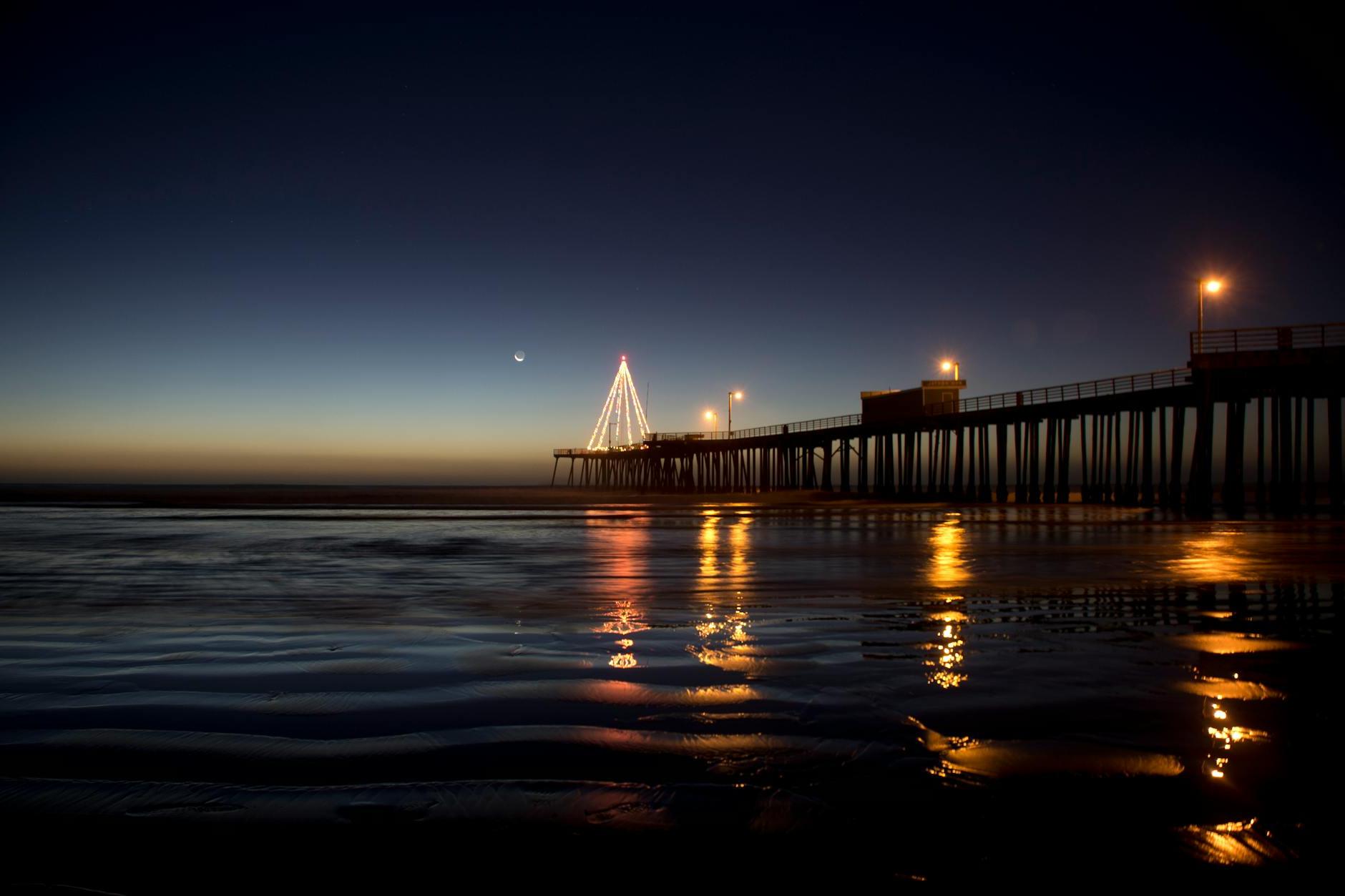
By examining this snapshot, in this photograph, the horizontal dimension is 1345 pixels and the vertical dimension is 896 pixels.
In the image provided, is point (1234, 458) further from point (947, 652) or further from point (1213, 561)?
point (947, 652)

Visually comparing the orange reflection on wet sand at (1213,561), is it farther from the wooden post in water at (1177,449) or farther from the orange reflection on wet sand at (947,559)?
the wooden post in water at (1177,449)

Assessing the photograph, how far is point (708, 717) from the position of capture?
13.3 feet

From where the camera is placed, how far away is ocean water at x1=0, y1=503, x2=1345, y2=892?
2.70 metres

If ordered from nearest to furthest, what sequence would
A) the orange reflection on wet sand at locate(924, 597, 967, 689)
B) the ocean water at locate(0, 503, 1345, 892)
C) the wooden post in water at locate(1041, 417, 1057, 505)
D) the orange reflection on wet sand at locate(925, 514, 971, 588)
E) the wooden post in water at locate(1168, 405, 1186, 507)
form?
1. the ocean water at locate(0, 503, 1345, 892)
2. the orange reflection on wet sand at locate(924, 597, 967, 689)
3. the orange reflection on wet sand at locate(925, 514, 971, 588)
4. the wooden post in water at locate(1168, 405, 1186, 507)
5. the wooden post in water at locate(1041, 417, 1057, 505)

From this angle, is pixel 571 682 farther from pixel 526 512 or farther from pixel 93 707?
pixel 526 512

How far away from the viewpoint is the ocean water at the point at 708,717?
8.86ft

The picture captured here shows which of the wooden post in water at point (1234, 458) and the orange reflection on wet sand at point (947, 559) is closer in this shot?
the orange reflection on wet sand at point (947, 559)

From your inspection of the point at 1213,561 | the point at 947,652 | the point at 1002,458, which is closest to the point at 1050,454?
the point at 1002,458

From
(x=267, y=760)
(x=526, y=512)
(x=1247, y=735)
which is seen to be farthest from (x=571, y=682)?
(x=526, y=512)

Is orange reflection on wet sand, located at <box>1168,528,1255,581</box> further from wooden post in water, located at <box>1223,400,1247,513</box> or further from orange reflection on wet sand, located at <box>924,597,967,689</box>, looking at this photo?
wooden post in water, located at <box>1223,400,1247,513</box>

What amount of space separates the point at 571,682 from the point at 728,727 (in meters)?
1.32

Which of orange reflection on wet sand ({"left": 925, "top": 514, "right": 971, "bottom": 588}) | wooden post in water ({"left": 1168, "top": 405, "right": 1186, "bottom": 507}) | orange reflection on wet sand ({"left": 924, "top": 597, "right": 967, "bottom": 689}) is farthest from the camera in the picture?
wooden post in water ({"left": 1168, "top": 405, "right": 1186, "bottom": 507})

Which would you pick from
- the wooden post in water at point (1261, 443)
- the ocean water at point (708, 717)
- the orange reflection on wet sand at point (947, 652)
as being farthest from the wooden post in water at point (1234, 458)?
the orange reflection on wet sand at point (947, 652)

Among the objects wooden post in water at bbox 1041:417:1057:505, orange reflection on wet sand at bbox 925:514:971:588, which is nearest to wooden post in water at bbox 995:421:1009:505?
wooden post in water at bbox 1041:417:1057:505
